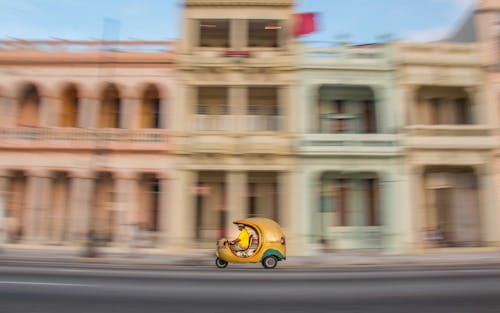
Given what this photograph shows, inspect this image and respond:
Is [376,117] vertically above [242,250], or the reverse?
[376,117]

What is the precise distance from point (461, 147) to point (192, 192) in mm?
12646

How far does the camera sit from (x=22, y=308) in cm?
523

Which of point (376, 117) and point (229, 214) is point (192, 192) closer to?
point (229, 214)

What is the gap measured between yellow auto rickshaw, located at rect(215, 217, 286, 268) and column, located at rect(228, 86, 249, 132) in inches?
283

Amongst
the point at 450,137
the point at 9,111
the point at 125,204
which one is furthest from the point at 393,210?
the point at 9,111

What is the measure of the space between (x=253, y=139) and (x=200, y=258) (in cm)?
596

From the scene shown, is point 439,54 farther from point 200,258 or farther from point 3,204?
point 3,204

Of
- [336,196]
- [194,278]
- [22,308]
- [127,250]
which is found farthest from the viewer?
[336,196]

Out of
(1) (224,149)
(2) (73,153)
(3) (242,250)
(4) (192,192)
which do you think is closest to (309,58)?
(1) (224,149)

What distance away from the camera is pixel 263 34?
19828mm

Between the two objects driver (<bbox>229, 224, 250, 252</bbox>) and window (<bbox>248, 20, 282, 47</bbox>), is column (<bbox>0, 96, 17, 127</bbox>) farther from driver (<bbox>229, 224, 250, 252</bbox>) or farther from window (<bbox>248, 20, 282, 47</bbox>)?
driver (<bbox>229, 224, 250, 252</bbox>)

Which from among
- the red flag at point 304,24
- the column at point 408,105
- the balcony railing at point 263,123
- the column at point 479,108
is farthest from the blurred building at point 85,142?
the column at point 479,108

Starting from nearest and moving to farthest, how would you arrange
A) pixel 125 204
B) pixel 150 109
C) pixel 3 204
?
pixel 125 204 < pixel 3 204 < pixel 150 109

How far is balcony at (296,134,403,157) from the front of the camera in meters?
17.7
